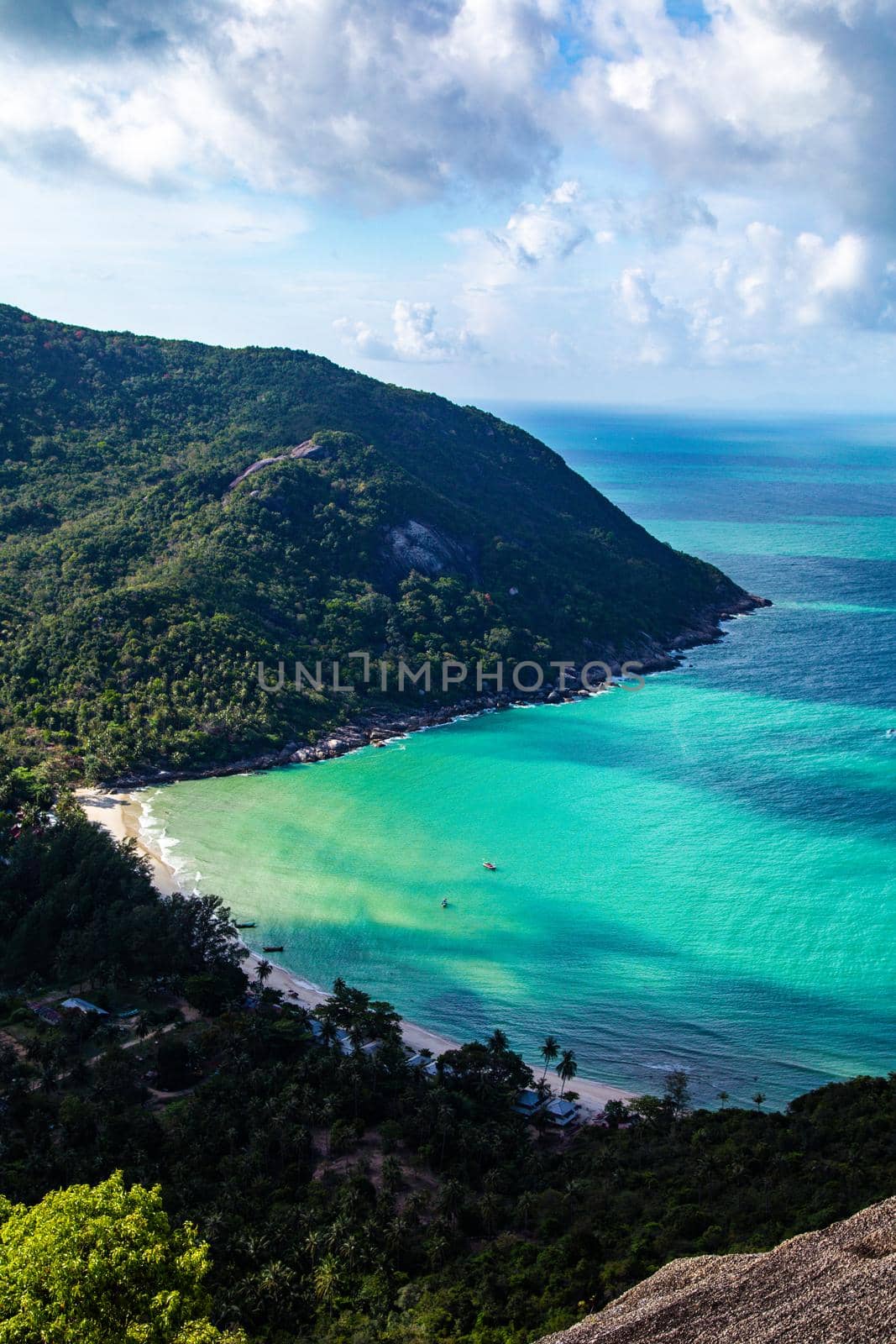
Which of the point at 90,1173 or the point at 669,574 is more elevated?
the point at 669,574

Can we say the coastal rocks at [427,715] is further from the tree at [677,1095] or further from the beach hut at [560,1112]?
the tree at [677,1095]

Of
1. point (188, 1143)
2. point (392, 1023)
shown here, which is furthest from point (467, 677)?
point (188, 1143)

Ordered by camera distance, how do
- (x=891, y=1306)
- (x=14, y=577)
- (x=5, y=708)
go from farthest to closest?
(x=14, y=577), (x=5, y=708), (x=891, y=1306)

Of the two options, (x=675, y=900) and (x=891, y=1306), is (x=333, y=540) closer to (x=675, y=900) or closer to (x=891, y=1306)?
(x=675, y=900)

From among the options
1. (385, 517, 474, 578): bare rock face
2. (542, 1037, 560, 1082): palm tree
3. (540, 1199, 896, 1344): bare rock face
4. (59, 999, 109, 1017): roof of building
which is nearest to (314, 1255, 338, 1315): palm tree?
(540, 1199, 896, 1344): bare rock face

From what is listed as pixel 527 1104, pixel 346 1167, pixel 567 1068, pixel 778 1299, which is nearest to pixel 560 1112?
pixel 527 1104

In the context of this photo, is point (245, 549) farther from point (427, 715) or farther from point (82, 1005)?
point (82, 1005)
